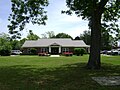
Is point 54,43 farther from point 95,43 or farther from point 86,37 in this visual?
point 86,37

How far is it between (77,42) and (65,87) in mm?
70235

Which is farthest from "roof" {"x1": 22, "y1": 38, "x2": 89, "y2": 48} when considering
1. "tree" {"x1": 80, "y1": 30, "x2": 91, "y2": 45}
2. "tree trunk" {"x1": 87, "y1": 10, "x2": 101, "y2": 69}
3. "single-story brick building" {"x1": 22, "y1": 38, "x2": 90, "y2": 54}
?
"tree trunk" {"x1": 87, "y1": 10, "x2": 101, "y2": 69}

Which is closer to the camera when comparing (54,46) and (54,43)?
(54,46)

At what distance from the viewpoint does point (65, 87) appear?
37.8ft

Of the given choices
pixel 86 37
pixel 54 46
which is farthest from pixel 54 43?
pixel 86 37

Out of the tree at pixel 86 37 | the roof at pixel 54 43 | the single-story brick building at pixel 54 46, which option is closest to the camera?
the single-story brick building at pixel 54 46

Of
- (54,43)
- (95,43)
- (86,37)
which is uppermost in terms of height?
(86,37)

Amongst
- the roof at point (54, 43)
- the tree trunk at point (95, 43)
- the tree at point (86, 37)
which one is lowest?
the tree trunk at point (95, 43)

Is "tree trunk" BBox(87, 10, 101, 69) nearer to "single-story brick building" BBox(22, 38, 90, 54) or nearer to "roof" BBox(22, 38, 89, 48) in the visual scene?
"single-story brick building" BBox(22, 38, 90, 54)

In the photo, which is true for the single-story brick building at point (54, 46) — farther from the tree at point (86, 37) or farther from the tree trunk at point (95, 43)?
the tree trunk at point (95, 43)

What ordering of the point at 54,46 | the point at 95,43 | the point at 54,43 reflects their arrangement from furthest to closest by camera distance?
the point at 54,43 → the point at 54,46 → the point at 95,43

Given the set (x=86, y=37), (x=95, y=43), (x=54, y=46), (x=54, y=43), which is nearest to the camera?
(x=95, y=43)

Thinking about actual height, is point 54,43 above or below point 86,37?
below

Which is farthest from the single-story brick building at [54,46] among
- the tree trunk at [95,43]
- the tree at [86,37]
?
the tree trunk at [95,43]
